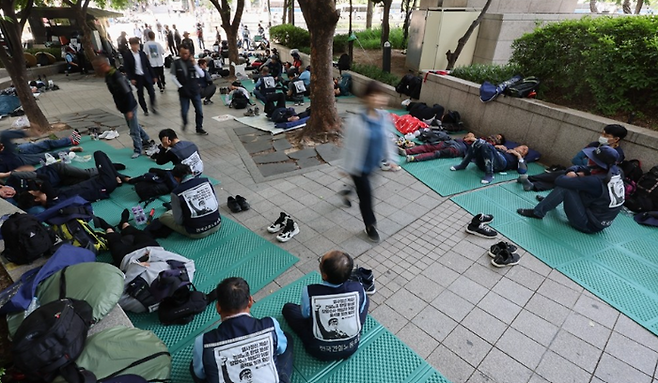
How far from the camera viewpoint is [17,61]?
8281mm

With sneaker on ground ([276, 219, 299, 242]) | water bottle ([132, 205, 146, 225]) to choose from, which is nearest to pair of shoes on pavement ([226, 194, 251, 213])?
sneaker on ground ([276, 219, 299, 242])

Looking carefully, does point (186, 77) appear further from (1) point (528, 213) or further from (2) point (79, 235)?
(1) point (528, 213)

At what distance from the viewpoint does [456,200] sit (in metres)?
5.76

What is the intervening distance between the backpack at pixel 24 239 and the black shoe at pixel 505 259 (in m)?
5.21

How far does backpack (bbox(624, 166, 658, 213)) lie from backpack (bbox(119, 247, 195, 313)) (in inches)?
259

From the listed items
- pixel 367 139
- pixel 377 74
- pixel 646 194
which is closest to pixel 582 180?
pixel 646 194

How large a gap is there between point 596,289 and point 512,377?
181 cm

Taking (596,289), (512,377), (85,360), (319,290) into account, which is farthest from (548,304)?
(85,360)

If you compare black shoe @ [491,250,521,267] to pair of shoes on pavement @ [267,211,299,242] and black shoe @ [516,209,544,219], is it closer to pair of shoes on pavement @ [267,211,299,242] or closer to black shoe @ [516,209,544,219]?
black shoe @ [516,209,544,219]

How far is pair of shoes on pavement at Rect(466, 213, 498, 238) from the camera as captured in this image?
4789 millimetres

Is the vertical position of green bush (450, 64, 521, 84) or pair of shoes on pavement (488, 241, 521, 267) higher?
green bush (450, 64, 521, 84)

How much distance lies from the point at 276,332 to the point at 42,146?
320 inches

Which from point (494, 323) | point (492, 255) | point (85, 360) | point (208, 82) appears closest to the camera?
point (85, 360)

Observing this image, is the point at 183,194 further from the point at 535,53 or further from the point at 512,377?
the point at 535,53
